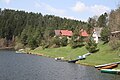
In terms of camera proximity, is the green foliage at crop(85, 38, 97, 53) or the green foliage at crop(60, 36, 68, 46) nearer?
the green foliage at crop(85, 38, 97, 53)

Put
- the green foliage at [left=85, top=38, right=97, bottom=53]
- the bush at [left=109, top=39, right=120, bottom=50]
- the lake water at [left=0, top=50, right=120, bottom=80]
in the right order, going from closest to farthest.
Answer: the lake water at [left=0, top=50, right=120, bottom=80] < the bush at [left=109, top=39, right=120, bottom=50] < the green foliage at [left=85, top=38, right=97, bottom=53]

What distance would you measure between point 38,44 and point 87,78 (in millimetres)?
102824

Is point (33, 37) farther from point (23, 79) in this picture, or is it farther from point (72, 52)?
point (23, 79)

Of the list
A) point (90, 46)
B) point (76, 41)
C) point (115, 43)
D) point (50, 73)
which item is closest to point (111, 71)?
point (50, 73)

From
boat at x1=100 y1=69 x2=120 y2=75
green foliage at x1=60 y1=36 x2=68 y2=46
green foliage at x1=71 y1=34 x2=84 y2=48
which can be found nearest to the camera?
boat at x1=100 y1=69 x2=120 y2=75

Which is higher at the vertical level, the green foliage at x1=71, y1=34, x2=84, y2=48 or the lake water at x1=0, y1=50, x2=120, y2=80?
the green foliage at x1=71, y1=34, x2=84, y2=48

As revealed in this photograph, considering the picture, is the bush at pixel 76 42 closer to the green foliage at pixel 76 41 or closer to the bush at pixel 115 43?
the green foliage at pixel 76 41

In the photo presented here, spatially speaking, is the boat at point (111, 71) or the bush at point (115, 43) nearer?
the boat at point (111, 71)

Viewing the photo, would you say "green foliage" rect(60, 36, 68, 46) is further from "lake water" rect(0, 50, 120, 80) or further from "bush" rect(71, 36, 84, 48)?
"lake water" rect(0, 50, 120, 80)

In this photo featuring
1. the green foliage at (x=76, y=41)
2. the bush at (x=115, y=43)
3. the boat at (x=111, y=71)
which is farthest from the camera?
the green foliage at (x=76, y=41)

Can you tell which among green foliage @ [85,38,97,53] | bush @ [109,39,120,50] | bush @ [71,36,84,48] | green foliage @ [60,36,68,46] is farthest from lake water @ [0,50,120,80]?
green foliage @ [60,36,68,46]

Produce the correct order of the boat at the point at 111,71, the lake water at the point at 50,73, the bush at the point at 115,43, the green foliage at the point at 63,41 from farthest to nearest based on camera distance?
the green foliage at the point at 63,41 → the bush at the point at 115,43 → the boat at the point at 111,71 → the lake water at the point at 50,73

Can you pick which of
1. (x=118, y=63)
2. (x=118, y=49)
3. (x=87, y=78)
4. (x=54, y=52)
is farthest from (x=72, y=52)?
(x=87, y=78)

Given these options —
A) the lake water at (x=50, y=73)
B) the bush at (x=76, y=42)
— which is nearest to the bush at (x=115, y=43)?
the lake water at (x=50, y=73)
